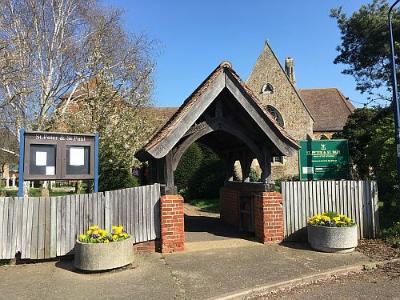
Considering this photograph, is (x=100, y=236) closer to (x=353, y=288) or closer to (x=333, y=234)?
(x=353, y=288)

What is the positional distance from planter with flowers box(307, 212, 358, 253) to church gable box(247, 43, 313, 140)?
23.8 meters

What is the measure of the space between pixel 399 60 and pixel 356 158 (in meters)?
5.28

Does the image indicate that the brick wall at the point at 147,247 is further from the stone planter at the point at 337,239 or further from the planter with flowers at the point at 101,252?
the stone planter at the point at 337,239

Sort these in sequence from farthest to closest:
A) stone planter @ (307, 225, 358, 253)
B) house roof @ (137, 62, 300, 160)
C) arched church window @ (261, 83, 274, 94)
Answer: arched church window @ (261, 83, 274, 94), house roof @ (137, 62, 300, 160), stone planter @ (307, 225, 358, 253)

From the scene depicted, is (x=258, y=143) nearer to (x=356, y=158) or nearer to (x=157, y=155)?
(x=157, y=155)

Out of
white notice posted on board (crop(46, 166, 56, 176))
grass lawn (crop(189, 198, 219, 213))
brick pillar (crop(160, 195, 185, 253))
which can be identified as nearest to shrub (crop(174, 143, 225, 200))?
grass lawn (crop(189, 198, 219, 213))

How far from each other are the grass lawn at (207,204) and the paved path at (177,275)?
10540 mm

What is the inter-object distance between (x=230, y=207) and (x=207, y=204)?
8585mm

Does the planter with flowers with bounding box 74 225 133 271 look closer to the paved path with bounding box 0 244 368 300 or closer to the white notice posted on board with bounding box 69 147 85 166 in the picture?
the paved path with bounding box 0 244 368 300

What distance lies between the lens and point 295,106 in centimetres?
3228

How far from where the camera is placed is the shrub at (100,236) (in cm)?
712

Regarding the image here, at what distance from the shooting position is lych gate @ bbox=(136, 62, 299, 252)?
8.42m

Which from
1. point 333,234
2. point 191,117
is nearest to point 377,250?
point 333,234

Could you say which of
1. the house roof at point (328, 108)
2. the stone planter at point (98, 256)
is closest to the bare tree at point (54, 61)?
the stone planter at point (98, 256)
